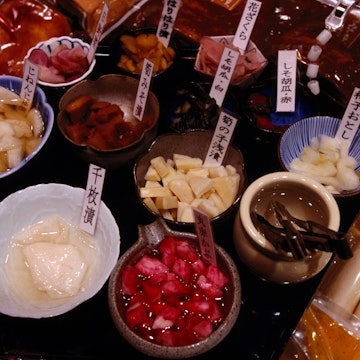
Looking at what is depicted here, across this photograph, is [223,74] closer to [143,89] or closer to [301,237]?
[143,89]

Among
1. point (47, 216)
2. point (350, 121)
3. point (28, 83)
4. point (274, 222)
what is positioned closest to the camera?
point (274, 222)

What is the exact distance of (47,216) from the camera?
1.88 m

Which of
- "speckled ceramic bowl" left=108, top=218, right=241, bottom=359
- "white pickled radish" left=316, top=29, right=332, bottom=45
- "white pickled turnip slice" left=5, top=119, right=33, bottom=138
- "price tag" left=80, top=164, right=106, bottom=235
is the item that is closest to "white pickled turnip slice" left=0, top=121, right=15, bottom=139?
"white pickled turnip slice" left=5, top=119, right=33, bottom=138

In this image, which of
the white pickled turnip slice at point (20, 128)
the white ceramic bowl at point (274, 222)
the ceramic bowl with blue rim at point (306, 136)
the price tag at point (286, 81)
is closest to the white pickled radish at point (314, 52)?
the price tag at point (286, 81)

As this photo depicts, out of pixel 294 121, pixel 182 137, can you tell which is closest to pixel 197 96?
pixel 182 137

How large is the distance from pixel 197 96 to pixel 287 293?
2.93ft

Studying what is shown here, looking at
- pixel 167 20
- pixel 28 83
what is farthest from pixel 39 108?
pixel 167 20

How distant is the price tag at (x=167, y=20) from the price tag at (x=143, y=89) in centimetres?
40

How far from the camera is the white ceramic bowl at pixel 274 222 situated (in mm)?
1520

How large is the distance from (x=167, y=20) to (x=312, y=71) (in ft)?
2.31

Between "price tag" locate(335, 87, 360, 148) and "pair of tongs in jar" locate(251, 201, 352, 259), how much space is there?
0.63 m

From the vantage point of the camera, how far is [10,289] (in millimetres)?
1672

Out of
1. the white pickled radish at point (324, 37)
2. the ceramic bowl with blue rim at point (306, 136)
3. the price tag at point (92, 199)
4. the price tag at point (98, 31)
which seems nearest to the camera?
the price tag at point (92, 199)

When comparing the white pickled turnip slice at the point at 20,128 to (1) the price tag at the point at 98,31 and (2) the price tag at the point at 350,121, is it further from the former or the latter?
(2) the price tag at the point at 350,121
